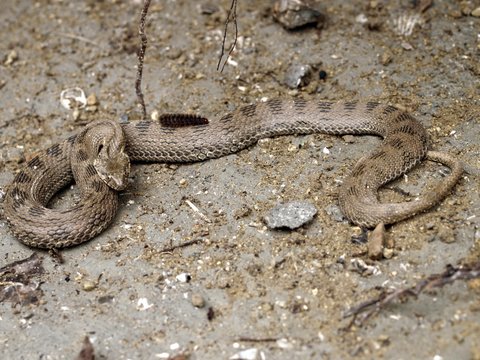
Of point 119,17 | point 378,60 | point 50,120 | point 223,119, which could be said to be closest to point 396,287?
point 223,119

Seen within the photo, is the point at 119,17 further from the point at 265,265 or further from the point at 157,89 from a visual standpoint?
the point at 265,265

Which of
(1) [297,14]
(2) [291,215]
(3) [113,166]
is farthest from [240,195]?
(1) [297,14]

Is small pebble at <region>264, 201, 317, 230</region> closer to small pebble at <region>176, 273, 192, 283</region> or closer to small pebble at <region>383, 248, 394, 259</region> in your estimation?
small pebble at <region>383, 248, 394, 259</region>

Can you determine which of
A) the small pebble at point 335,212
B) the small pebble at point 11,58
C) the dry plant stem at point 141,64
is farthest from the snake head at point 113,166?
the small pebble at point 11,58

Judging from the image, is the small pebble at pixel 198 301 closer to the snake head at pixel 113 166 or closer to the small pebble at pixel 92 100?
the snake head at pixel 113 166

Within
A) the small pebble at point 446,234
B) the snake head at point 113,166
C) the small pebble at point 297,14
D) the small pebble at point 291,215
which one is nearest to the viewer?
the small pebble at point 446,234
